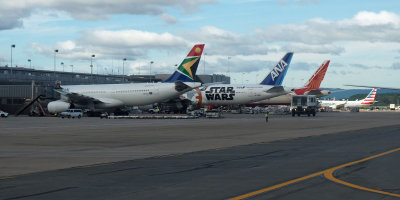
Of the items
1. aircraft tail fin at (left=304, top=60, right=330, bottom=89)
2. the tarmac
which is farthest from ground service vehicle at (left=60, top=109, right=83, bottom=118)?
aircraft tail fin at (left=304, top=60, right=330, bottom=89)

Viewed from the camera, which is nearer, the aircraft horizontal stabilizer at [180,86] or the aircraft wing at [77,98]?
the aircraft horizontal stabilizer at [180,86]

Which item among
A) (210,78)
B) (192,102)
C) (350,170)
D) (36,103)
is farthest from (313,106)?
(210,78)

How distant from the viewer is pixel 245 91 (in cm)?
9562

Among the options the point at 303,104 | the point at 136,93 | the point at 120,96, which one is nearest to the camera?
the point at 136,93

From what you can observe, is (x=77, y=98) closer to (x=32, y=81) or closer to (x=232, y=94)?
(x=32, y=81)

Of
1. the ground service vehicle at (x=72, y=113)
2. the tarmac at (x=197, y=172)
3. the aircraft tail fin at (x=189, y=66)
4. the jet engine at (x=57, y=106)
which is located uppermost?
the aircraft tail fin at (x=189, y=66)

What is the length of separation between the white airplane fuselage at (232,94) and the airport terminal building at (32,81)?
13.4m

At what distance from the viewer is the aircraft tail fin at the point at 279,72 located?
320 ft

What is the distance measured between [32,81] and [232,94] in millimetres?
37343

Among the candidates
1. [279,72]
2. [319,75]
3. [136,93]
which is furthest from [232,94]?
[319,75]

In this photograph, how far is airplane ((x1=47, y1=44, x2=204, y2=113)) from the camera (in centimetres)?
7794

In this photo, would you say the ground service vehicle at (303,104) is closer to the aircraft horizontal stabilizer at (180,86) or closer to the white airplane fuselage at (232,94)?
the white airplane fuselage at (232,94)

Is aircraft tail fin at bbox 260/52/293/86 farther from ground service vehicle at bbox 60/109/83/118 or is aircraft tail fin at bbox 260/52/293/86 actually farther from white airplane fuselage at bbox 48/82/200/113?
ground service vehicle at bbox 60/109/83/118

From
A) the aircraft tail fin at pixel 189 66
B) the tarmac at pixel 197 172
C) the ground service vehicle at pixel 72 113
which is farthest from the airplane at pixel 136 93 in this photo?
the tarmac at pixel 197 172
